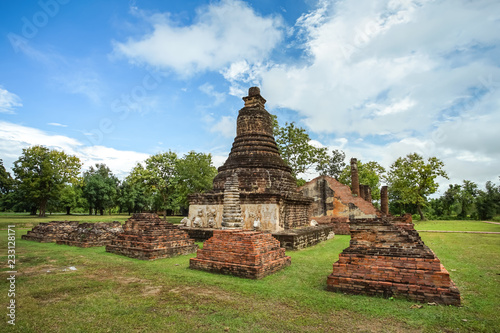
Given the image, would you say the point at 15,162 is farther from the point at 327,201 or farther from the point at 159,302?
the point at 159,302

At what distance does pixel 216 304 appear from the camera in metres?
4.83

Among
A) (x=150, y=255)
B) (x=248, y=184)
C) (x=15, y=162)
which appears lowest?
(x=150, y=255)

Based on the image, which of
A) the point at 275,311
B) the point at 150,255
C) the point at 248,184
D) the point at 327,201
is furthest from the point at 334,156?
the point at 275,311

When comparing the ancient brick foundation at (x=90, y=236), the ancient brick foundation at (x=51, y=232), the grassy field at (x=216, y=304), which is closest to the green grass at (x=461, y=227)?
the grassy field at (x=216, y=304)

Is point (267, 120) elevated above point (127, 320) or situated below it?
above

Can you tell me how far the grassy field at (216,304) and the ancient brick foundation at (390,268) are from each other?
0.20m

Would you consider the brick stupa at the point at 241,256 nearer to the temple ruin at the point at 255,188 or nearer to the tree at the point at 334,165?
the temple ruin at the point at 255,188

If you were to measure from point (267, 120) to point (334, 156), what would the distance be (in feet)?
Result: 90.2

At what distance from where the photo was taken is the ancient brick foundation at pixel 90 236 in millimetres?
11891

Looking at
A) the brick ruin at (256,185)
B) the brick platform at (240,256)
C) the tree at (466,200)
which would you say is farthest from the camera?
the tree at (466,200)

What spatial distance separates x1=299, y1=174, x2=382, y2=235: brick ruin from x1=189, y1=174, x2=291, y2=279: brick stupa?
43.7 feet

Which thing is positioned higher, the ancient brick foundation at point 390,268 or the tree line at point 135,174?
the tree line at point 135,174

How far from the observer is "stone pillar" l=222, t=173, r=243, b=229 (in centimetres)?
851

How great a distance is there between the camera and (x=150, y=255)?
9062mm
